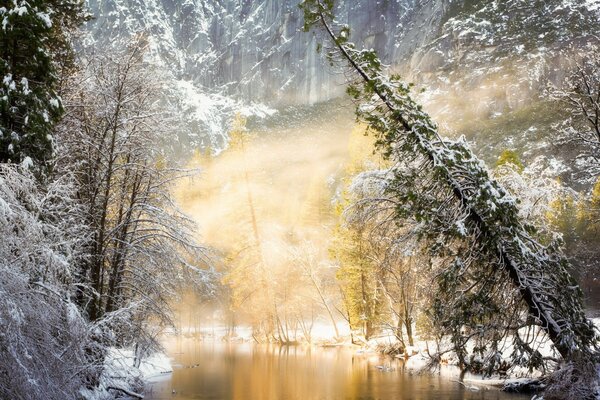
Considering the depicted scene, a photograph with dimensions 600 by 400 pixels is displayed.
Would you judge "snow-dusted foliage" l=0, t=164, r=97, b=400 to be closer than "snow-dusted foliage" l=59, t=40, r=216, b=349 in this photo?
Yes

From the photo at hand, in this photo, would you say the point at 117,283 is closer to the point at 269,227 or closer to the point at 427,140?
the point at 427,140

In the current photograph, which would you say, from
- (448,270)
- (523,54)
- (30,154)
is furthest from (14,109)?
(523,54)

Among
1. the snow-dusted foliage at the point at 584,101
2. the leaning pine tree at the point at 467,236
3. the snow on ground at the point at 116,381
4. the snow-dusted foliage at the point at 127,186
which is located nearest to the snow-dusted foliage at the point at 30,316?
the snow on ground at the point at 116,381

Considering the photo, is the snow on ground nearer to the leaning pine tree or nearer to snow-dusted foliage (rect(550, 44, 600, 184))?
the leaning pine tree

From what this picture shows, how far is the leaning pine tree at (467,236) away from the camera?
11.9m

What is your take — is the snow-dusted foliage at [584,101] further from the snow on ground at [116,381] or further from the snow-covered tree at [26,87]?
the snow on ground at [116,381]

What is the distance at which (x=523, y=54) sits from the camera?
5566 inches

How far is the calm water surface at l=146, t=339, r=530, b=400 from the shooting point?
16.8 meters

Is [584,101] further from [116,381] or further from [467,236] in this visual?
[116,381]

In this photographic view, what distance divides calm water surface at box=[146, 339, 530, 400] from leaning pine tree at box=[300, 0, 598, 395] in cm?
455

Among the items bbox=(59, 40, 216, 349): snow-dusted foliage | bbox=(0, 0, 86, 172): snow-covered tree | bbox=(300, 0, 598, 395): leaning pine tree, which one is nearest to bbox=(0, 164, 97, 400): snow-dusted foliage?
bbox=(0, 0, 86, 172): snow-covered tree

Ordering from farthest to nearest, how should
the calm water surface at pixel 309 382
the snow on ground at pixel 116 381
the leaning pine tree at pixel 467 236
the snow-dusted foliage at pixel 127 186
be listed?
the calm water surface at pixel 309 382, the snow-dusted foliage at pixel 127 186, the snow on ground at pixel 116 381, the leaning pine tree at pixel 467 236

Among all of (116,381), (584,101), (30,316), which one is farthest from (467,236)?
(116,381)

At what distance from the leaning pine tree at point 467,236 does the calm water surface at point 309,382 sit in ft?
14.9
